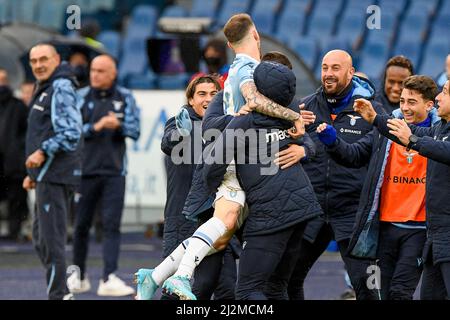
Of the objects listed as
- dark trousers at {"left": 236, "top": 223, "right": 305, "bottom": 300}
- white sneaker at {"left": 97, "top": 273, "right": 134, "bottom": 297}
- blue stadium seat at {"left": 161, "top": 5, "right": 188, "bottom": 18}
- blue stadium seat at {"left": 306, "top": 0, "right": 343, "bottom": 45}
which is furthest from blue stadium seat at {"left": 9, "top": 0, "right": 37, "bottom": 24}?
dark trousers at {"left": 236, "top": 223, "right": 305, "bottom": 300}

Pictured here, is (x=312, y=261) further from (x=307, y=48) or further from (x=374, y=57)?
(x=374, y=57)

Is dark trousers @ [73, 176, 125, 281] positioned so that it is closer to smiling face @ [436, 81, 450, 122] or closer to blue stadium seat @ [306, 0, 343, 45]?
smiling face @ [436, 81, 450, 122]

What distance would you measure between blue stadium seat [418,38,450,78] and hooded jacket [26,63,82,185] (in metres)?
9.77

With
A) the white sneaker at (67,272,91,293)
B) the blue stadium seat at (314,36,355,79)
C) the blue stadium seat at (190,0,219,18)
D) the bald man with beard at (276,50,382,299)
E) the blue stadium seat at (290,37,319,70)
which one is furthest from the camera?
the blue stadium seat at (190,0,219,18)

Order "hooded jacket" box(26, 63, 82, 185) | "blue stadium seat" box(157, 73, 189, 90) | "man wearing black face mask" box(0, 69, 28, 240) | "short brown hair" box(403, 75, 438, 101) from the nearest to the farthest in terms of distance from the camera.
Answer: "short brown hair" box(403, 75, 438, 101) → "hooded jacket" box(26, 63, 82, 185) → "man wearing black face mask" box(0, 69, 28, 240) → "blue stadium seat" box(157, 73, 189, 90)

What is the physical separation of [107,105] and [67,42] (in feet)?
12.2

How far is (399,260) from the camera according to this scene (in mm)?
8914

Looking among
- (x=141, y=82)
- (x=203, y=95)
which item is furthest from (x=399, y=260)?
(x=141, y=82)

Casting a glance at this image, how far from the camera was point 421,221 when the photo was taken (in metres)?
8.87

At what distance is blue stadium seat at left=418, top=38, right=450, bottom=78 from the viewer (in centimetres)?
1945

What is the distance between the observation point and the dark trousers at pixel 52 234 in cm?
1033

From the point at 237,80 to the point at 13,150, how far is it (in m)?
8.85
